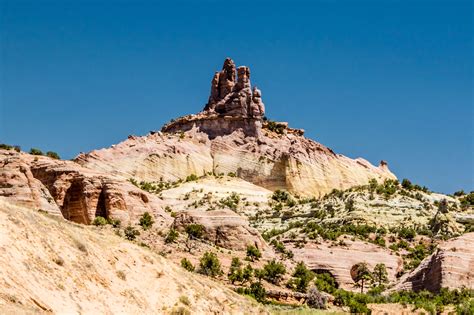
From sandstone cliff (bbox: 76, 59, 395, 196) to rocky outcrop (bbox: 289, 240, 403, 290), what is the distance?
4438 centimetres

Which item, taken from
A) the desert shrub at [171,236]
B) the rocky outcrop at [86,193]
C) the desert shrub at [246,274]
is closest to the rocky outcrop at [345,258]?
the rocky outcrop at [86,193]

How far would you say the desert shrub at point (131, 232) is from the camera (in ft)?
214

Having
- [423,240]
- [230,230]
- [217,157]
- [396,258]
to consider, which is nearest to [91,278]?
[230,230]

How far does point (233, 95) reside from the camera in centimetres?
14912

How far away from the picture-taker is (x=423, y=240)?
3880 inches

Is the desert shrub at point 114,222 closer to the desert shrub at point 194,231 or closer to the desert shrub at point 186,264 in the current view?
the desert shrub at point 194,231

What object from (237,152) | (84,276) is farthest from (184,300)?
(237,152)

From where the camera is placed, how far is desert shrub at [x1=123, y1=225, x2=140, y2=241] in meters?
65.1

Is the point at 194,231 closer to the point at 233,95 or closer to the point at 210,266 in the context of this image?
the point at 210,266

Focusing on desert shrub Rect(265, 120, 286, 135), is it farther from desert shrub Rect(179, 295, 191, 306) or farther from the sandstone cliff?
desert shrub Rect(179, 295, 191, 306)

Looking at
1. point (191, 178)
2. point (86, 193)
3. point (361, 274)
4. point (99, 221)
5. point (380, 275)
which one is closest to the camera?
point (99, 221)

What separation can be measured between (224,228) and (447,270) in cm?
1872

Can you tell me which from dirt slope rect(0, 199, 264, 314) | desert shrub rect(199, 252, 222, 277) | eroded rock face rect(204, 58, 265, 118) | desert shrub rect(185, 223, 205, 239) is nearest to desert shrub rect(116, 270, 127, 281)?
dirt slope rect(0, 199, 264, 314)

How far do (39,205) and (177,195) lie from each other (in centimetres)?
5791
